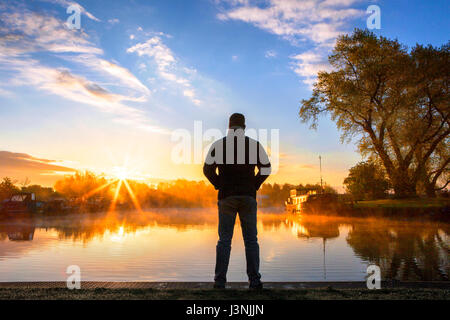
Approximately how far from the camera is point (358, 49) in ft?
101

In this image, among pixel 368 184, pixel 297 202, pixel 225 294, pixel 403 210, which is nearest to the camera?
pixel 225 294

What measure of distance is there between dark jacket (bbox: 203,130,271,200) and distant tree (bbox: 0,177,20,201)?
187 feet

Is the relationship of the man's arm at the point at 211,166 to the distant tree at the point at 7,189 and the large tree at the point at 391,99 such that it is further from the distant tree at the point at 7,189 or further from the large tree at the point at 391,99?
the distant tree at the point at 7,189

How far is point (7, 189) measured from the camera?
185 ft

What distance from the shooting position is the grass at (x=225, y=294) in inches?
152

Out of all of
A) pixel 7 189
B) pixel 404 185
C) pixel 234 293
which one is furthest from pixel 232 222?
pixel 7 189

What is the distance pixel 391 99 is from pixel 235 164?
91.7 feet

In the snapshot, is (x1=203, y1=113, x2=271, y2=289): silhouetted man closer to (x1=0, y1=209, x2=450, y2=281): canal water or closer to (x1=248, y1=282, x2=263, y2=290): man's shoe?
(x1=248, y1=282, x2=263, y2=290): man's shoe

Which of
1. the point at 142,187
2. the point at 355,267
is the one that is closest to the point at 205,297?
the point at 355,267

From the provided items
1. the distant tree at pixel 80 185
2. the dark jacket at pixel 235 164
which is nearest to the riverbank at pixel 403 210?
the dark jacket at pixel 235 164

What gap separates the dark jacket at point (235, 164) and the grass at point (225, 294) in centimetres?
138

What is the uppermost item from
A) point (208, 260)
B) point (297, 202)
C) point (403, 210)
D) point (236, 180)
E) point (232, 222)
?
point (236, 180)

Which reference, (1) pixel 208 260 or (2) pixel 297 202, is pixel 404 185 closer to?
(2) pixel 297 202
